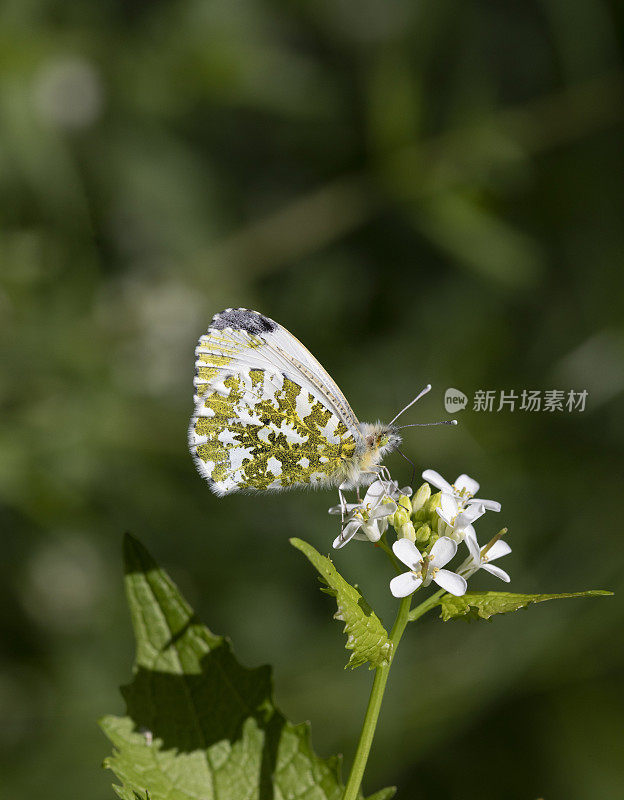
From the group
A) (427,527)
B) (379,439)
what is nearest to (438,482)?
(427,527)

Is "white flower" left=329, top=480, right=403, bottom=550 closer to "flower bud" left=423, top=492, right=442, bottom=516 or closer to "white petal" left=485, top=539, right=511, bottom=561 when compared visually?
"flower bud" left=423, top=492, right=442, bottom=516

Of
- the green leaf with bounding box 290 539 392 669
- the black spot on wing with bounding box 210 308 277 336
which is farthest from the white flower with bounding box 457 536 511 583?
the black spot on wing with bounding box 210 308 277 336

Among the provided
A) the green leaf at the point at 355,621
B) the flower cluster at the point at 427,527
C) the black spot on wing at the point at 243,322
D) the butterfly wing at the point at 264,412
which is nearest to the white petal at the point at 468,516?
the flower cluster at the point at 427,527

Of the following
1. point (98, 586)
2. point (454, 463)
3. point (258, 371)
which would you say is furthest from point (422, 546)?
point (98, 586)

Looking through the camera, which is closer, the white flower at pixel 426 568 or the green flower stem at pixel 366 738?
the green flower stem at pixel 366 738

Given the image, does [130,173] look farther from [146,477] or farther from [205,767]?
[205,767]

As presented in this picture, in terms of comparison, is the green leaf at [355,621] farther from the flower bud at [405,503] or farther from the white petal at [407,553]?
the flower bud at [405,503]

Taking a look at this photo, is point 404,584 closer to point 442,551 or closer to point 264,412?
point 442,551
